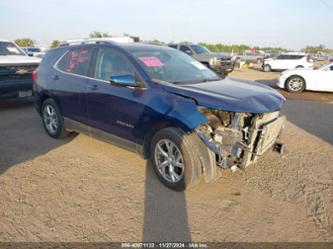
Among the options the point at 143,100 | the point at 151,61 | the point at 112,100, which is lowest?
the point at 112,100

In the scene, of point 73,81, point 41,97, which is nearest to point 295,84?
point 73,81

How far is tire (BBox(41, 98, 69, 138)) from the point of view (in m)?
4.84

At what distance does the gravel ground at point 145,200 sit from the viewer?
262 cm

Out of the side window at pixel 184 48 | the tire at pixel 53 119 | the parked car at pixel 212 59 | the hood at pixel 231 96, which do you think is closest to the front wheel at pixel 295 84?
the parked car at pixel 212 59

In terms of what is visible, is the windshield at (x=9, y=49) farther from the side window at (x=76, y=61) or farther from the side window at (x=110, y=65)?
the side window at (x=110, y=65)

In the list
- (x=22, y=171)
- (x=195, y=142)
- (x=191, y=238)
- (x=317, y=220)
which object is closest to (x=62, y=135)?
(x=22, y=171)

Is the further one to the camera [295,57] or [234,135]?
[295,57]

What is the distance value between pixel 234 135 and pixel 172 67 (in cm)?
149

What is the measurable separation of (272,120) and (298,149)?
1755 mm

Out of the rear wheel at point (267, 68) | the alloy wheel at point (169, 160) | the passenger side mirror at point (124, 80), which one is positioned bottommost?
the alloy wheel at point (169, 160)

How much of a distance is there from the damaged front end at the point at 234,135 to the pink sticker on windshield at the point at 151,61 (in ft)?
3.50

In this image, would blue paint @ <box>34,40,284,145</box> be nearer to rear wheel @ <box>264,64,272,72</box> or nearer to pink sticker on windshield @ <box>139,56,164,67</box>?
pink sticker on windshield @ <box>139,56,164,67</box>

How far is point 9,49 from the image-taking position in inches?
346

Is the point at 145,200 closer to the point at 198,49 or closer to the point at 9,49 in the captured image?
the point at 9,49
